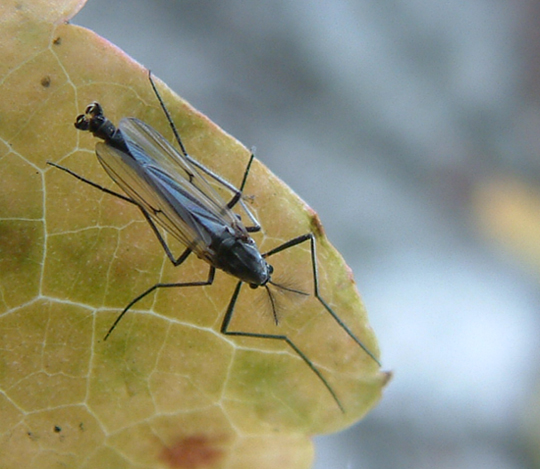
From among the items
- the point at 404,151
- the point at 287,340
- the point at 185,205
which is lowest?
the point at 287,340

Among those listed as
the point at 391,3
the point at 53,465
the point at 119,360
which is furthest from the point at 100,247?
the point at 391,3

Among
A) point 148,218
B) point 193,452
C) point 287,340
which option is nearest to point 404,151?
point 287,340

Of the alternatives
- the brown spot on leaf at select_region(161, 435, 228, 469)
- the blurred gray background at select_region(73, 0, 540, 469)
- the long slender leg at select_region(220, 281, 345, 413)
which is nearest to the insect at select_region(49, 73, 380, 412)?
the long slender leg at select_region(220, 281, 345, 413)

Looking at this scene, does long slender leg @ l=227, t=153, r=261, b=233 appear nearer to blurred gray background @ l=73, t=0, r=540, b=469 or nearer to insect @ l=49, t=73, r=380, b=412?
insect @ l=49, t=73, r=380, b=412

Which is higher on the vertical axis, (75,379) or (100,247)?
(100,247)

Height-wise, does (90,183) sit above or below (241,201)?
below

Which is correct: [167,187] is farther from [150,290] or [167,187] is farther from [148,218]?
[150,290]

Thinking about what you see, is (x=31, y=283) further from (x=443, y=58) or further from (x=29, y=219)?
(x=443, y=58)


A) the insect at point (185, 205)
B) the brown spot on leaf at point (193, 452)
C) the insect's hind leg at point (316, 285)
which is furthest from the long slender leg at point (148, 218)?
the brown spot on leaf at point (193, 452)

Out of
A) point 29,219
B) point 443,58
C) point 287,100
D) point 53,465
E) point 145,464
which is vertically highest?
point 443,58
